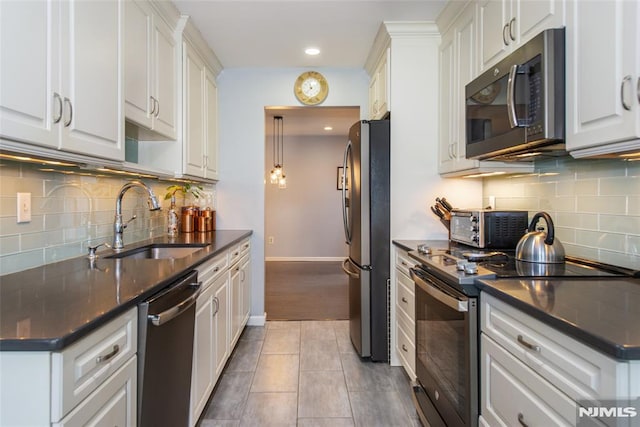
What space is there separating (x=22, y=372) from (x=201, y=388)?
122 centimetres

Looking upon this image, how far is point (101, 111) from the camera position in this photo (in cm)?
159

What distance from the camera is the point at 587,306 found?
1070 mm

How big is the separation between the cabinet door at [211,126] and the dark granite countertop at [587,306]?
2.58 meters

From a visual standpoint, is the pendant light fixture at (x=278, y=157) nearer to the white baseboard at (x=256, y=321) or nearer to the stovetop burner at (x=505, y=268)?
the white baseboard at (x=256, y=321)

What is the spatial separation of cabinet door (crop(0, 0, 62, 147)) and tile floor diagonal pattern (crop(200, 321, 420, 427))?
5.50 ft

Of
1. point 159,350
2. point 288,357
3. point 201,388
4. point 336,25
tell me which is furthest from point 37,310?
point 336,25

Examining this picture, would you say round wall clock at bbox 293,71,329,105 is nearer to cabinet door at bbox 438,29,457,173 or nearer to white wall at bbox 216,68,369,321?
white wall at bbox 216,68,369,321

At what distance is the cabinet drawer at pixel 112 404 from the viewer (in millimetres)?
925

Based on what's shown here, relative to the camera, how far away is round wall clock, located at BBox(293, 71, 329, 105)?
3664mm

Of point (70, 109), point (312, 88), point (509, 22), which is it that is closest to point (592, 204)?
point (509, 22)

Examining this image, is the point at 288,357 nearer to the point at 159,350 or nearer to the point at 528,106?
the point at 159,350

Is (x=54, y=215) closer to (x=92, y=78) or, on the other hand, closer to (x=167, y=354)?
(x=92, y=78)

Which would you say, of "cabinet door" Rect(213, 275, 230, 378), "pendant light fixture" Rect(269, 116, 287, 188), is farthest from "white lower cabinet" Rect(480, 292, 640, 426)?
"pendant light fixture" Rect(269, 116, 287, 188)

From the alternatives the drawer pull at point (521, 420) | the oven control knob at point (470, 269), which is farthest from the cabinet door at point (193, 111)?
the drawer pull at point (521, 420)
